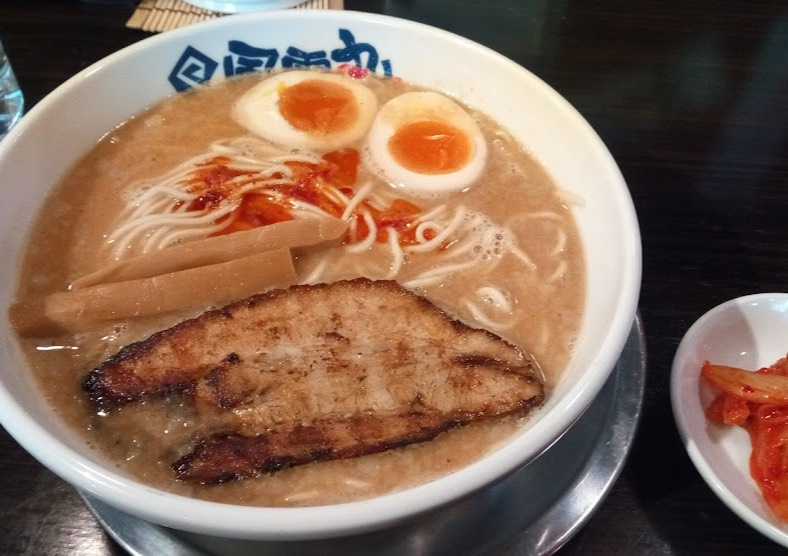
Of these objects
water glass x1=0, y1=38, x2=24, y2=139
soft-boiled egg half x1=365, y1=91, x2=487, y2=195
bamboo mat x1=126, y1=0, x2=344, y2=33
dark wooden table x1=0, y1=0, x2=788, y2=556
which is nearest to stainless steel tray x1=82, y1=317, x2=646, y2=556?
dark wooden table x1=0, y1=0, x2=788, y2=556

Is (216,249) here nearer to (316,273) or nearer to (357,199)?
(316,273)

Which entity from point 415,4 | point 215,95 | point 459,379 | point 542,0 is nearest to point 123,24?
point 215,95

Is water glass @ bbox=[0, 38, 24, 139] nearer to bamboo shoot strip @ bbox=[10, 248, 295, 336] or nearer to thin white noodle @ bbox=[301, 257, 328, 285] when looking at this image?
bamboo shoot strip @ bbox=[10, 248, 295, 336]

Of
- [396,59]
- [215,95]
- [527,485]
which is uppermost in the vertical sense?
[396,59]

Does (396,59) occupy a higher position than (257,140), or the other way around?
(396,59)

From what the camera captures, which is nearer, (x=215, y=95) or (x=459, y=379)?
(x=459, y=379)

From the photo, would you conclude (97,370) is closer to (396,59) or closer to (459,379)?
(459,379)

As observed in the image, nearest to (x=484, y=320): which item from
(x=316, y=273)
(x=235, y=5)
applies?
(x=316, y=273)
